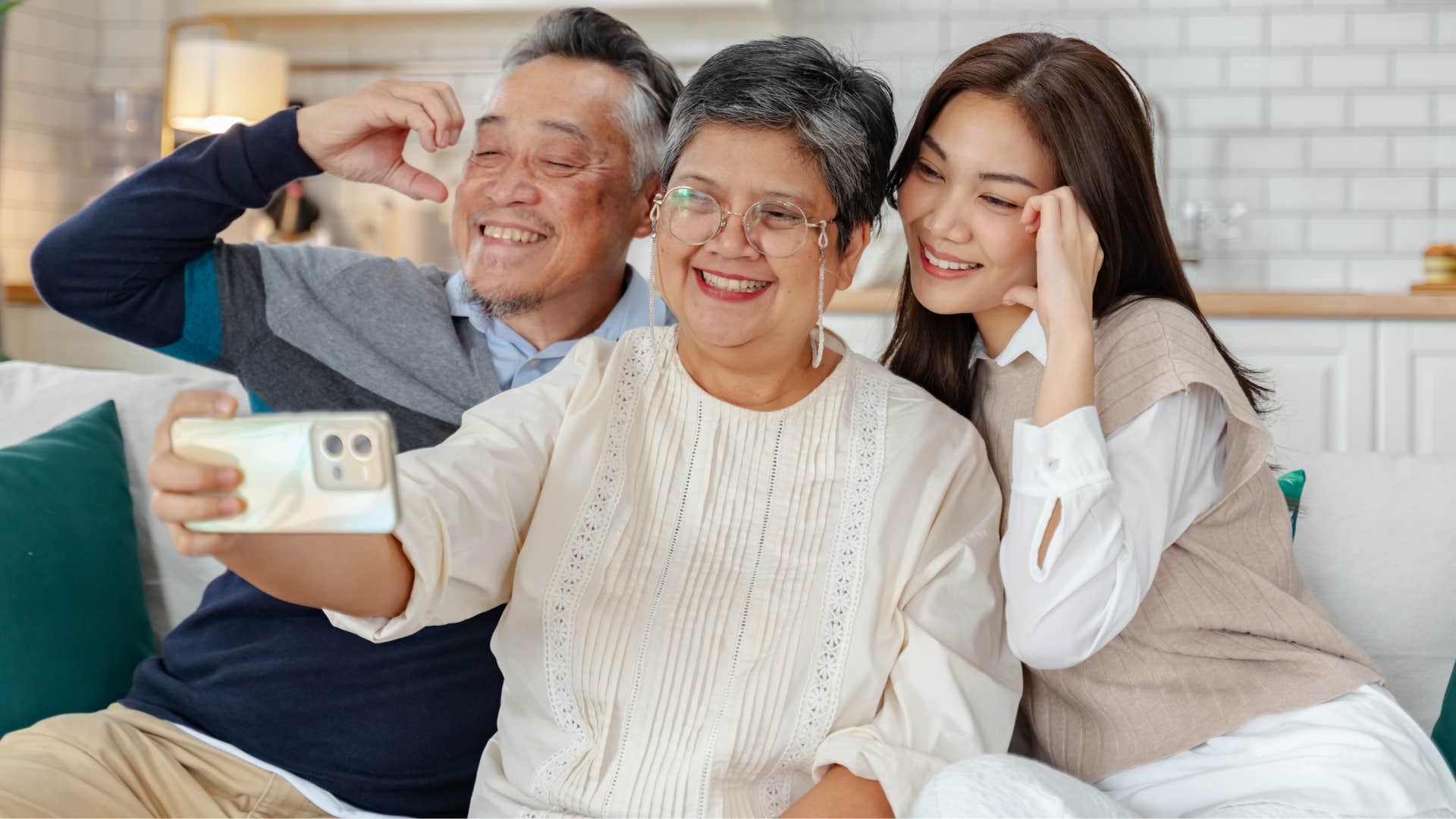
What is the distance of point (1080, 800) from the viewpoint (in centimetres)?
121

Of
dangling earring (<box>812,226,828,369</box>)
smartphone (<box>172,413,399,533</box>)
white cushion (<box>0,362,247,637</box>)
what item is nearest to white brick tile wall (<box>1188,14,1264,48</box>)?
dangling earring (<box>812,226,828,369</box>)

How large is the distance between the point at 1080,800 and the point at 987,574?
297 millimetres

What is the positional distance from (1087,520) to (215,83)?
136 inches

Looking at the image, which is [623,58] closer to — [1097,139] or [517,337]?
[517,337]

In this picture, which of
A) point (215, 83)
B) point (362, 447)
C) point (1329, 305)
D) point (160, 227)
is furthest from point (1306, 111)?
point (362, 447)

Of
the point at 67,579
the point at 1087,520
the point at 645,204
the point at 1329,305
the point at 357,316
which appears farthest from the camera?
the point at 1329,305

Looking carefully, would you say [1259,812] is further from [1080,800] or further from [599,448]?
[599,448]

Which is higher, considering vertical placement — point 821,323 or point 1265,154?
point 1265,154

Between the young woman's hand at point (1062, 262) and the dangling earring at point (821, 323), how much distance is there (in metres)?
0.24

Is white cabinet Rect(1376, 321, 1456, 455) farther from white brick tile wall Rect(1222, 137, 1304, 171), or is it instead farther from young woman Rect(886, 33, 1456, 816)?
young woman Rect(886, 33, 1456, 816)

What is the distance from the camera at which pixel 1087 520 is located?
131 centimetres

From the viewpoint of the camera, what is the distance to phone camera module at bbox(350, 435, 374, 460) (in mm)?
863

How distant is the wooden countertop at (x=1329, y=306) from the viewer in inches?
130

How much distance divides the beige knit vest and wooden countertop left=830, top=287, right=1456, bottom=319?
185 cm
